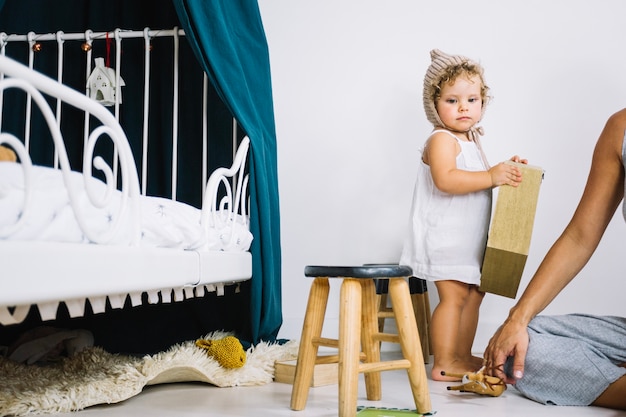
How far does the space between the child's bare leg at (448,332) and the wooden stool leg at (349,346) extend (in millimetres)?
634

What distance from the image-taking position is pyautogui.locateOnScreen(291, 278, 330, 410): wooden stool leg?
1.38m

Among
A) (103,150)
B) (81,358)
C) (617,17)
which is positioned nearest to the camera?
(81,358)

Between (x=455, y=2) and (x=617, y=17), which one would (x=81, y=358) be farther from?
(x=617, y=17)

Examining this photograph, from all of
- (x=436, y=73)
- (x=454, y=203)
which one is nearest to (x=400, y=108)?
(x=436, y=73)

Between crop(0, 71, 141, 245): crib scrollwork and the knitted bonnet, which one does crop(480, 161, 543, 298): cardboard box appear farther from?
crop(0, 71, 141, 245): crib scrollwork

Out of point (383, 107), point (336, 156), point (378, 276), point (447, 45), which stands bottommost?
point (378, 276)

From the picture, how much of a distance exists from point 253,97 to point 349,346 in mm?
1020

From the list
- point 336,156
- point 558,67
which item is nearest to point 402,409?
point 336,156

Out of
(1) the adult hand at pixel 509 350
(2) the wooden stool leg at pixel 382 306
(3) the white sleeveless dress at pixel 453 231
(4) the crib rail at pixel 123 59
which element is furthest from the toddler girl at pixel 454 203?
(4) the crib rail at pixel 123 59

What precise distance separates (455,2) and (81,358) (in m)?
1.74

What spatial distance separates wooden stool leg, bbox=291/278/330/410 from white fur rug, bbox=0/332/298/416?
0.37 meters

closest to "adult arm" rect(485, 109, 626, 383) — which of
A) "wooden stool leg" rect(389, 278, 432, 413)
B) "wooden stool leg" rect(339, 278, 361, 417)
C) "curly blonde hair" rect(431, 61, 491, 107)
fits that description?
"wooden stool leg" rect(389, 278, 432, 413)

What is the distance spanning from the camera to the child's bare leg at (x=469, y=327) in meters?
1.94

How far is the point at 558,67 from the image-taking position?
2.46 metres
